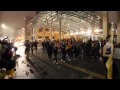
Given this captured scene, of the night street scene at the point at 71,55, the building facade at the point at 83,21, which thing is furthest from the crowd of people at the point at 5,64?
the building facade at the point at 83,21

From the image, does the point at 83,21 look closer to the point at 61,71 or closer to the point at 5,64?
the point at 61,71

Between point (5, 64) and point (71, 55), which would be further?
point (71, 55)

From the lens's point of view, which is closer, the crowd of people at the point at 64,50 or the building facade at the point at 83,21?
the crowd of people at the point at 64,50

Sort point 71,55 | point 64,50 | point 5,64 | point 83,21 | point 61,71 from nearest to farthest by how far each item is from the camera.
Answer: point 5,64
point 61,71
point 64,50
point 71,55
point 83,21

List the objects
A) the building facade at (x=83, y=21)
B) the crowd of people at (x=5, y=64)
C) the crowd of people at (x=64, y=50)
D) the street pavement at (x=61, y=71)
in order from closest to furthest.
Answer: the crowd of people at (x=5, y=64), the crowd of people at (x=64, y=50), the street pavement at (x=61, y=71), the building facade at (x=83, y=21)

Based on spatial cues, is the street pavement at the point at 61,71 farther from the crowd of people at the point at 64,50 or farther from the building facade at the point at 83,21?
the building facade at the point at 83,21

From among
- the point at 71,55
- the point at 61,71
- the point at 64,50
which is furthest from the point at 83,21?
the point at 61,71

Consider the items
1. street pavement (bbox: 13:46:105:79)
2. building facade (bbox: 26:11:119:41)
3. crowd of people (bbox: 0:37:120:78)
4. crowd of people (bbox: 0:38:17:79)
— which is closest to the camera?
crowd of people (bbox: 0:38:17:79)

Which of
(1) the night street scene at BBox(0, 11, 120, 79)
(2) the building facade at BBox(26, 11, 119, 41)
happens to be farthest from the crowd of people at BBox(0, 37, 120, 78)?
(2) the building facade at BBox(26, 11, 119, 41)

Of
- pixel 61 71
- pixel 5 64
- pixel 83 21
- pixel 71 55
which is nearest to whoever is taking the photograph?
pixel 5 64

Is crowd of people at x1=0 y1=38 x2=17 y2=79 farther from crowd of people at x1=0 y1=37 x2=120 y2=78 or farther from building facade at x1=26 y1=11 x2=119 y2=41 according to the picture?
building facade at x1=26 y1=11 x2=119 y2=41
